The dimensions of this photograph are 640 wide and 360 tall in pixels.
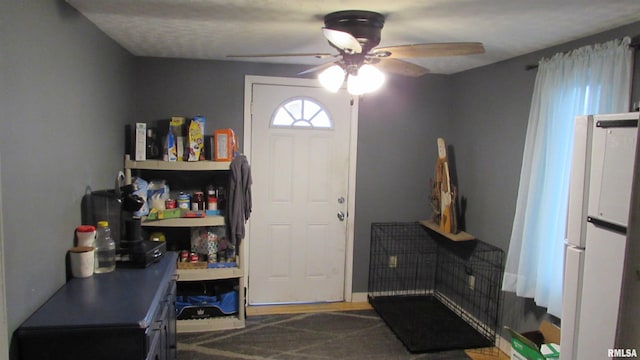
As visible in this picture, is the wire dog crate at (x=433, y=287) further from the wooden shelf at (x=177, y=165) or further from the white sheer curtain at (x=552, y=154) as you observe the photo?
the wooden shelf at (x=177, y=165)

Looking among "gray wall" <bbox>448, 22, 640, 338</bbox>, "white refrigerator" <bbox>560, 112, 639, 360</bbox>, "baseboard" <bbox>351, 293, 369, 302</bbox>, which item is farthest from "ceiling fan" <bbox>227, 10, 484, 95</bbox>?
"baseboard" <bbox>351, 293, 369, 302</bbox>

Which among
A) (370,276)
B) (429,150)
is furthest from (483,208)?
(370,276)

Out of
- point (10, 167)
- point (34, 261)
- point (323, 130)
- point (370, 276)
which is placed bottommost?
point (370, 276)

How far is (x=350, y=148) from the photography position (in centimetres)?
402

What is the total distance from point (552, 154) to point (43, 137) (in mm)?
2845

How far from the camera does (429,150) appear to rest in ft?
13.8

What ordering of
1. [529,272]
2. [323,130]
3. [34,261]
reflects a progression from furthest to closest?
[323,130]
[529,272]
[34,261]

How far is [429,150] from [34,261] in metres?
3.38

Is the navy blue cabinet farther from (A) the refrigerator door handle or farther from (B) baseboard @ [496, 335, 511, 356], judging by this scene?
(B) baseboard @ [496, 335, 511, 356]

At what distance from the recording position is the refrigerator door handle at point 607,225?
172cm

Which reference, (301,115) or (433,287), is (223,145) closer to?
(301,115)

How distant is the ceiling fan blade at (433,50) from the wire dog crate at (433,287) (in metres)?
1.97

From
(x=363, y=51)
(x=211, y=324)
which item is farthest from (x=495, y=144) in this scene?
(x=211, y=324)

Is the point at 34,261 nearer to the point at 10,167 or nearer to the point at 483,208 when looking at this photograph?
the point at 10,167
